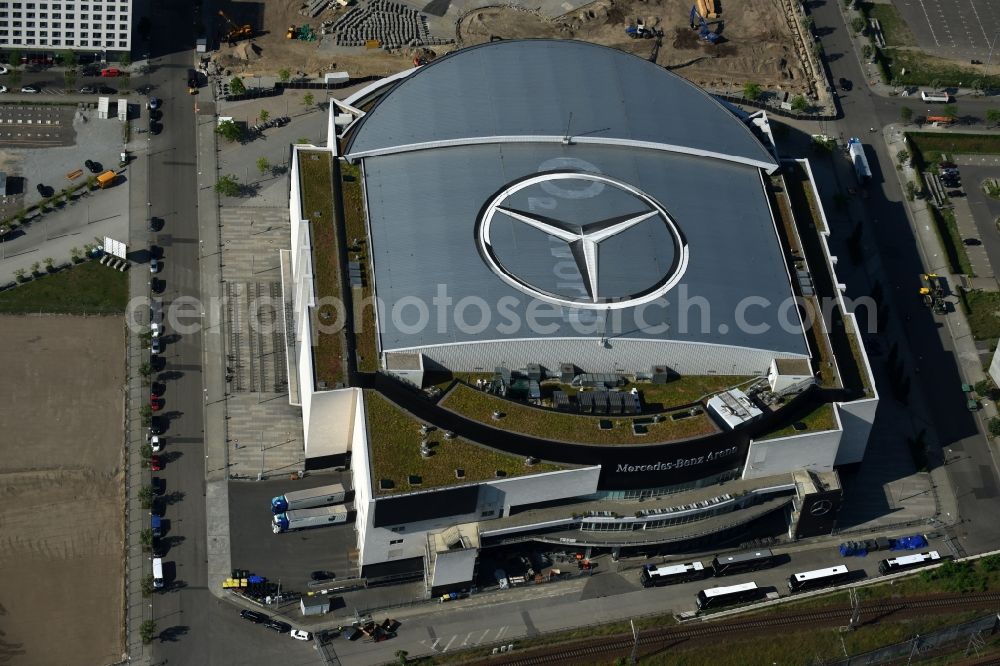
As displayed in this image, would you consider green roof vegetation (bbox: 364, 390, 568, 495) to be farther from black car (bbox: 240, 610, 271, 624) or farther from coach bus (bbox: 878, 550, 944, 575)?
coach bus (bbox: 878, 550, 944, 575)

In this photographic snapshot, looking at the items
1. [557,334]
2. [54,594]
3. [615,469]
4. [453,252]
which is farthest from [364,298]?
[54,594]

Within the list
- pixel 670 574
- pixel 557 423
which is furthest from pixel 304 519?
pixel 670 574

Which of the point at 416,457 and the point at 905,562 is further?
the point at 905,562

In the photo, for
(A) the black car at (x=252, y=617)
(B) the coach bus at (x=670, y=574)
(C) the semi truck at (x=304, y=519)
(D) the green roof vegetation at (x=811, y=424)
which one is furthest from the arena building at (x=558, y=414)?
(A) the black car at (x=252, y=617)

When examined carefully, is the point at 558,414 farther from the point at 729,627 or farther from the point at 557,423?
the point at 729,627

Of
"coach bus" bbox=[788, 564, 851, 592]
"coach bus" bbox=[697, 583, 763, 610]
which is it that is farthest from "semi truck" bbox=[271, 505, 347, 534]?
"coach bus" bbox=[788, 564, 851, 592]

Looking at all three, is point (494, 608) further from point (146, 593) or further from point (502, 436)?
point (146, 593)
